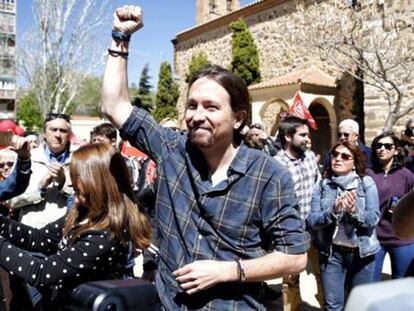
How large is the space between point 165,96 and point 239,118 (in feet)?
83.5

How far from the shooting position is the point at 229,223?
5.58ft

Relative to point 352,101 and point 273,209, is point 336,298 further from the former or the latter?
point 352,101

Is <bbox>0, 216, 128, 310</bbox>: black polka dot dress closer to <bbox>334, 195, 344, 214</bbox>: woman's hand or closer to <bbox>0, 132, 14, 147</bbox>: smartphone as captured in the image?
<bbox>334, 195, 344, 214</bbox>: woman's hand

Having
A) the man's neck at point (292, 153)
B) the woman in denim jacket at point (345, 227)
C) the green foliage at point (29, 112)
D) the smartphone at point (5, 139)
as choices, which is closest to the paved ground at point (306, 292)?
the woman in denim jacket at point (345, 227)

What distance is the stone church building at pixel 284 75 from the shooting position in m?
16.0

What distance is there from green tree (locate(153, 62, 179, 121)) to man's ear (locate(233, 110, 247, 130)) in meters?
25.0

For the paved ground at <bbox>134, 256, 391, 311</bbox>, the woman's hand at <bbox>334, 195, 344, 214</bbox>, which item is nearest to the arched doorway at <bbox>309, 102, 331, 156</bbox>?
the paved ground at <bbox>134, 256, 391, 311</bbox>

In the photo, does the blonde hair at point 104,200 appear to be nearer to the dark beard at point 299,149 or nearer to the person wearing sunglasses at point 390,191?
the dark beard at point 299,149

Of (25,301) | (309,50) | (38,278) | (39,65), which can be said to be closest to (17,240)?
(38,278)

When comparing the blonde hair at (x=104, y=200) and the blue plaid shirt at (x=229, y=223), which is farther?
the blonde hair at (x=104, y=200)

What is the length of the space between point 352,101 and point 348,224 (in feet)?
43.2

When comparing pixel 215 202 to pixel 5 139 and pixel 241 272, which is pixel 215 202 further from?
pixel 5 139

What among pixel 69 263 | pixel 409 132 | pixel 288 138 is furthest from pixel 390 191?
pixel 69 263

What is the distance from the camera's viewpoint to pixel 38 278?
2.01 metres
